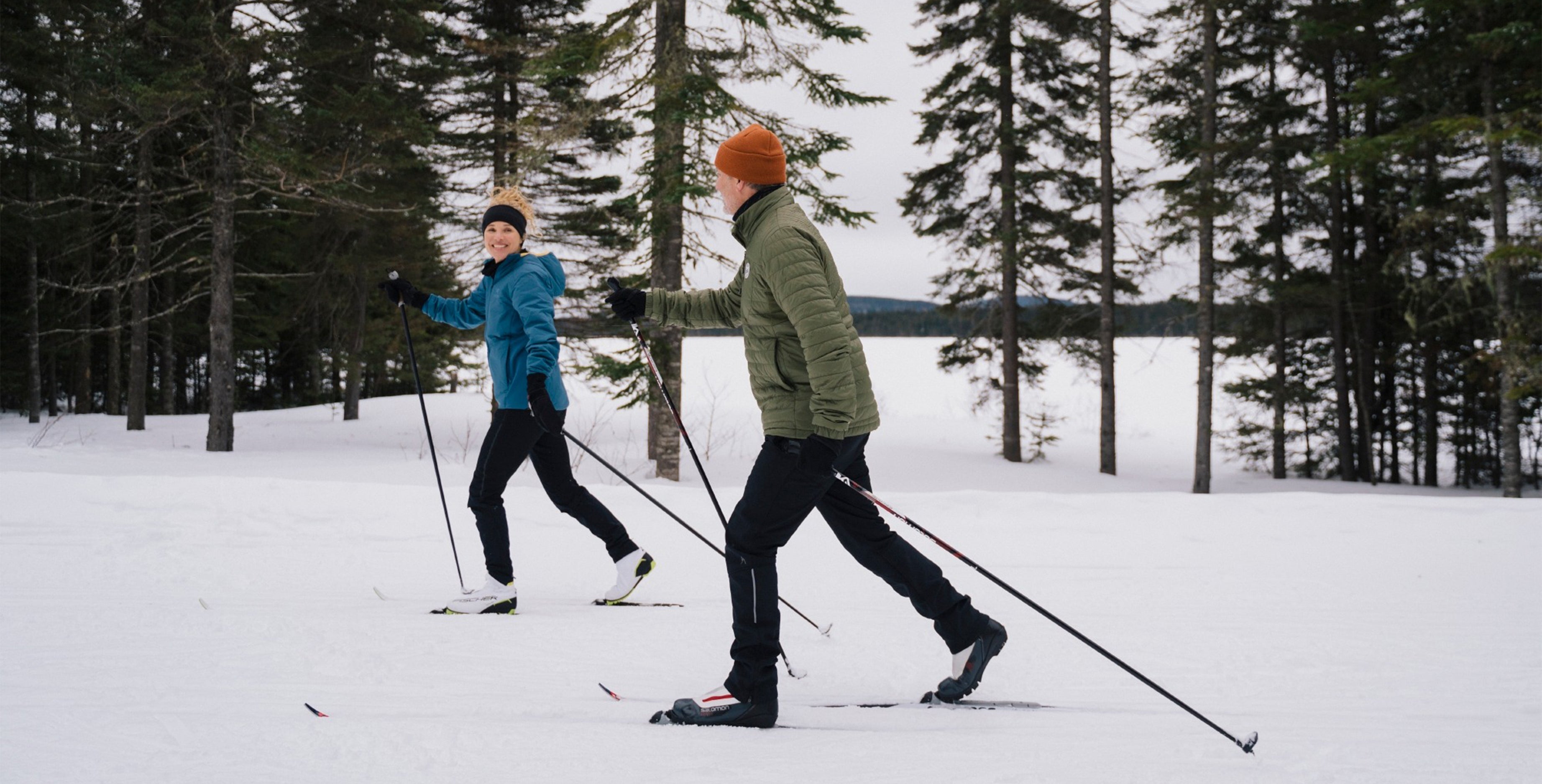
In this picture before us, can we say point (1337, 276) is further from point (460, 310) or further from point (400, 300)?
point (400, 300)

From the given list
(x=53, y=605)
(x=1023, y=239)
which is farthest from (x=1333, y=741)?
(x=1023, y=239)

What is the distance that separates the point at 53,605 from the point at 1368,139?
1646cm

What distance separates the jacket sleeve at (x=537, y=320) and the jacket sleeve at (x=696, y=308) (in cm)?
76

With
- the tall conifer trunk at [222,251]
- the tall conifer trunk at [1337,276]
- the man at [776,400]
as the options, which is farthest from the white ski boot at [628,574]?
the tall conifer trunk at [1337,276]

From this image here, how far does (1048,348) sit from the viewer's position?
20.9 meters

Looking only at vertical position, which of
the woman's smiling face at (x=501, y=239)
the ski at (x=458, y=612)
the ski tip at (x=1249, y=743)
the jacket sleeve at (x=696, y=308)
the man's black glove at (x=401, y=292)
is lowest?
the ski at (x=458, y=612)

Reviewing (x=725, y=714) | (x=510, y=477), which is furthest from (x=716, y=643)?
(x=510, y=477)

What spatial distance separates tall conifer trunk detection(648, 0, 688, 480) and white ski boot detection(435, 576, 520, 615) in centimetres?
640

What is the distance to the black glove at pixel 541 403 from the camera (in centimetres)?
401

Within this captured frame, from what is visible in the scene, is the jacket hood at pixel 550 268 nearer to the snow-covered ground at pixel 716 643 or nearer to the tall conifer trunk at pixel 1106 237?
the snow-covered ground at pixel 716 643

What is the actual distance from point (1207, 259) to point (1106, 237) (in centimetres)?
211

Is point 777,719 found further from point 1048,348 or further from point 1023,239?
point 1048,348

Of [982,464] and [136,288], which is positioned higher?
[136,288]

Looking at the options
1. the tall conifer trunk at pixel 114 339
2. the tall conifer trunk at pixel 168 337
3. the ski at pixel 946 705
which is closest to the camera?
the ski at pixel 946 705
